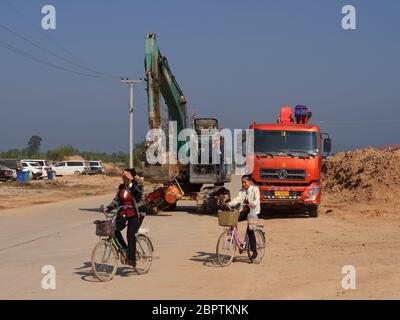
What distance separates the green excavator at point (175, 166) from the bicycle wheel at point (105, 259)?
13.2m

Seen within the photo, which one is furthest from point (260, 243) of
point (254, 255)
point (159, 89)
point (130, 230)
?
point (159, 89)

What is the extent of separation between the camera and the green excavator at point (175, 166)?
2420 centimetres

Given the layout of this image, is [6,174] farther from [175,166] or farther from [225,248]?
[225,248]

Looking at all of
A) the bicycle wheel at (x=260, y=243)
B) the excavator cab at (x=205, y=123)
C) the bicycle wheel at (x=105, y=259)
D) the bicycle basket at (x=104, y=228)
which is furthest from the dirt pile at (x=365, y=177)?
the bicycle basket at (x=104, y=228)

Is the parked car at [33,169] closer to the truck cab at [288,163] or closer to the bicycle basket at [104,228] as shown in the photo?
the truck cab at [288,163]

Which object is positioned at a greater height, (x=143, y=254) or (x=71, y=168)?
(x=143, y=254)

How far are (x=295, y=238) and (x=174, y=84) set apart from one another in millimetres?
11580

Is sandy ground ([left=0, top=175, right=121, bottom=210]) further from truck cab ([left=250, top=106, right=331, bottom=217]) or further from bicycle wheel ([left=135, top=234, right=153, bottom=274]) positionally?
bicycle wheel ([left=135, top=234, right=153, bottom=274])

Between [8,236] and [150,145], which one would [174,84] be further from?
[8,236]

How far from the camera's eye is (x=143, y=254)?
11492 millimetres

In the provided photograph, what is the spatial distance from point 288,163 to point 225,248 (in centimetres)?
1025

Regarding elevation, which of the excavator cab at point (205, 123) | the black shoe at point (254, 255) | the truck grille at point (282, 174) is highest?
the excavator cab at point (205, 123)

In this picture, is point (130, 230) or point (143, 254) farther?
point (143, 254)
